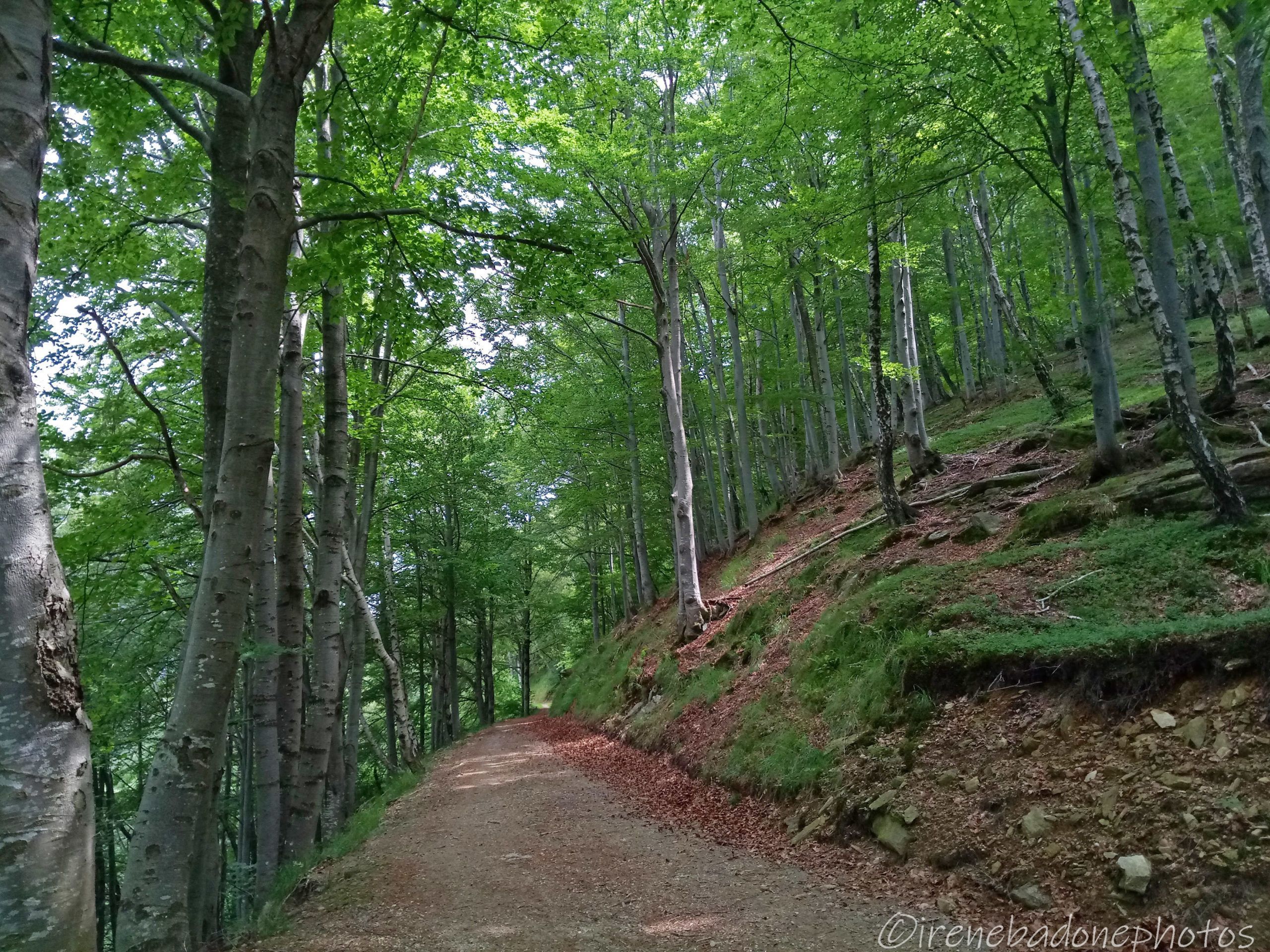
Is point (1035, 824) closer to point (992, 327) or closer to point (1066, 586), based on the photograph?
point (1066, 586)

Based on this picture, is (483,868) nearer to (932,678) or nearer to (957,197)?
(932,678)

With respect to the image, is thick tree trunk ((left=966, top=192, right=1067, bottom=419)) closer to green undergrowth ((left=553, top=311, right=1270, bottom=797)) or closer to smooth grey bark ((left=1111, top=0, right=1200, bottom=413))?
green undergrowth ((left=553, top=311, right=1270, bottom=797))

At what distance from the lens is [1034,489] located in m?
9.73

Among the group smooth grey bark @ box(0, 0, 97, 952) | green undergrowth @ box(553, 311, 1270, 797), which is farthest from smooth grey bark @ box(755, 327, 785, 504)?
smooth grey bark @ box(0, 0, 97, 952)

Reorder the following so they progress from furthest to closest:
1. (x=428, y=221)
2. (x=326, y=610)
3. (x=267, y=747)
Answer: (x=326, y=610) → (x=267, y=747) → (x=428, y=221)

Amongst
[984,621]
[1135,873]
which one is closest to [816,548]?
[984,621]

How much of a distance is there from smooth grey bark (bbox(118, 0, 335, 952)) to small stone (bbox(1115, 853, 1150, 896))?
5.02m

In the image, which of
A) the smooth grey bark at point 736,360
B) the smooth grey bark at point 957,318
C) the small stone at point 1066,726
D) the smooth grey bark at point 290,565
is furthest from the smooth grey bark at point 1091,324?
the smooth grey bark at point 957,318

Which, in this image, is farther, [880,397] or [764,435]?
[764,435]

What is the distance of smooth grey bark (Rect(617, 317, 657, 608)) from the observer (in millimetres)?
19047

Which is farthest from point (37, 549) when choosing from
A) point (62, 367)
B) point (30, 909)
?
point (62, 367)

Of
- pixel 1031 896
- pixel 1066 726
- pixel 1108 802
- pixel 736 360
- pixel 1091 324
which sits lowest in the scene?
pixel 1031 896

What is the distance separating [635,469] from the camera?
792 inches

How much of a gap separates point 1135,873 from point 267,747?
812 centimetres
